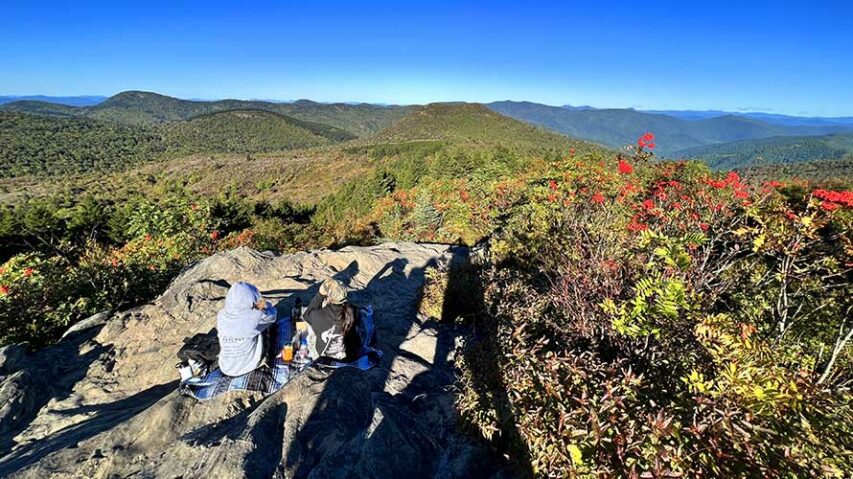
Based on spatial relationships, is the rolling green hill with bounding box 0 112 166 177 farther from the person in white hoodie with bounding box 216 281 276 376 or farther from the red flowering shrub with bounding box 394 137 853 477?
the red flowering shrub with bounding box 394 137 853 477

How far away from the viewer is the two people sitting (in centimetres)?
519

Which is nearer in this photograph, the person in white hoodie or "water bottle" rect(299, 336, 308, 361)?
the person in white hoodie

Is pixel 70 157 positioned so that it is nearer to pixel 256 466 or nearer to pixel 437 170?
pixel 437 170

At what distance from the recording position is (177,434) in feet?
14.8

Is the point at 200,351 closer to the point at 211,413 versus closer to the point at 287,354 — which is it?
the point at 211,413

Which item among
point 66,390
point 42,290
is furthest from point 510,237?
point 42,290

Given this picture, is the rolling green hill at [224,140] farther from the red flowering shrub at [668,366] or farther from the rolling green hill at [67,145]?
the red flowering shrub at [668,366]

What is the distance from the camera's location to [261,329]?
5.40m

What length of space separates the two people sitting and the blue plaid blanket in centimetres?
10

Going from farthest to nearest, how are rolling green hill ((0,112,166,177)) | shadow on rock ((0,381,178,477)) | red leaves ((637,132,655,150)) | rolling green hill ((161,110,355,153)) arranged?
rolling green hill ((161,110,355,153))
rolling green hill ((0,112,166,177))
red leaves ((637,132,655,150))
shadow on rock ((0,381,178,477))

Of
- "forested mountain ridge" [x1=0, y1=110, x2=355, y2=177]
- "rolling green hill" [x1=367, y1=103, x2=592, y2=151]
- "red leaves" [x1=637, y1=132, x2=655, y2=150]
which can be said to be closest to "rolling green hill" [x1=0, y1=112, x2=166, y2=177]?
"forested mountain ridge" [x1=0, y1=110, x2=355, y2=177]

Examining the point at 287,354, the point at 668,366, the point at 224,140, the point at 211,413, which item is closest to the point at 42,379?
the point at 211,413

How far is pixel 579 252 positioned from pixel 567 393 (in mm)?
3264

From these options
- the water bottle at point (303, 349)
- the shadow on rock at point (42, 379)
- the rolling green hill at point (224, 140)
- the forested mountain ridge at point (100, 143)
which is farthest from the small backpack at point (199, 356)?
the rolling green hill at point (224, 140)
